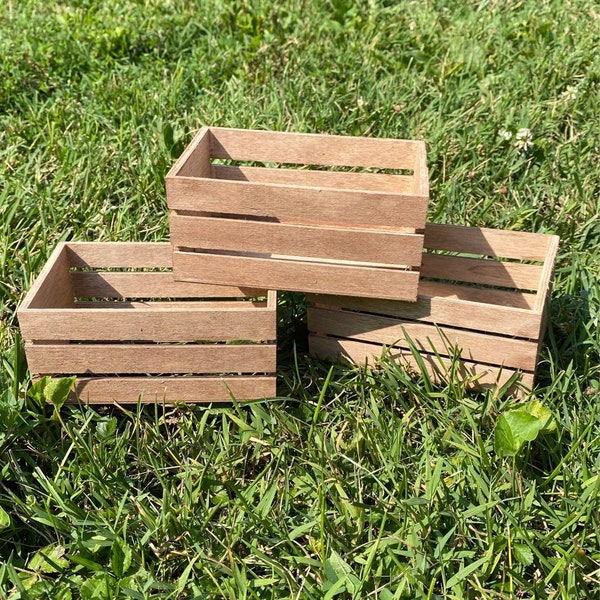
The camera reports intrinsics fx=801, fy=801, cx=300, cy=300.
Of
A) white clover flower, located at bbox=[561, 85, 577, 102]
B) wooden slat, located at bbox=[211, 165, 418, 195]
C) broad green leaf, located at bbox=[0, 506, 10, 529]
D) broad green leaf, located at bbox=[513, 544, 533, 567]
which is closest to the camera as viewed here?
broad green leaf, located at bbox=[513, 544, 533, 567]

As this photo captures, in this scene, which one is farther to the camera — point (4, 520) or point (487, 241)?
point (487, 241)

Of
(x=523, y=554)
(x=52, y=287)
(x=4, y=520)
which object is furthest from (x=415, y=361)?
(x=4, y=520)

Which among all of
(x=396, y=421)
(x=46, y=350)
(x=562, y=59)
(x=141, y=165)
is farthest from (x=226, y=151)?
(x=562, y=59)

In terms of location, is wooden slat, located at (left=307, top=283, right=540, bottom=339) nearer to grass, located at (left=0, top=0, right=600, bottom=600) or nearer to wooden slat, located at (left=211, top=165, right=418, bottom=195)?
grass, located at (left=0, top=0, right=600, bottom=600)

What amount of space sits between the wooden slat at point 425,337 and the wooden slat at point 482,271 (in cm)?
48

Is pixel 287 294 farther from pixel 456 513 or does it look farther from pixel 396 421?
pixel 456 513

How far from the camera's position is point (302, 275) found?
2.54 meters

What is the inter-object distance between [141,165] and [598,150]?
207 centimetres

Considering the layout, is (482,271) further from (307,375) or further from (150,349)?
(150,349)

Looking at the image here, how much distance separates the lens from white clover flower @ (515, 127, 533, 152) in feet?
12.0

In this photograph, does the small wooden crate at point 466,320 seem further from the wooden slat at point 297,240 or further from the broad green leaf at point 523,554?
the broad green leaf at point 523,554

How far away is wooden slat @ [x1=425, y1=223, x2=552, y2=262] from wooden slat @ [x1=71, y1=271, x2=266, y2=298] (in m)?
0.77

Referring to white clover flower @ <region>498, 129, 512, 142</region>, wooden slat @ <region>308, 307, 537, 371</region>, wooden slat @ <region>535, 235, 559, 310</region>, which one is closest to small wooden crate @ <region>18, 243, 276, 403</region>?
wooden slat @ <region>308, 307, 537, 371</region>

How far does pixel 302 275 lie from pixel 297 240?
0.37 ft
